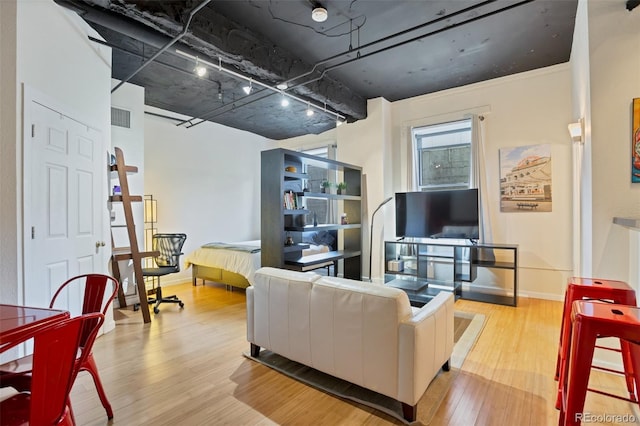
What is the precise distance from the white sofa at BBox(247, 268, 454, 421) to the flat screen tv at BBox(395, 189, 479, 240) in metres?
2.44

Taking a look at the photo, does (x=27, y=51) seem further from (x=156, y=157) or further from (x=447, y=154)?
(x=447, y=154)

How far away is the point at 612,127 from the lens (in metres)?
2.36

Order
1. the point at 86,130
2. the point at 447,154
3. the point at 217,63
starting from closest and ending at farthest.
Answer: the point at 86,130
the point at 217,63
the point at 447,154

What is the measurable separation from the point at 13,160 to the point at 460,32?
4295 mm

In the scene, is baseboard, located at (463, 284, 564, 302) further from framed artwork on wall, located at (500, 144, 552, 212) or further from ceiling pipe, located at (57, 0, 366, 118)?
ceiling pipe, located at (57, 0, 366, 118)

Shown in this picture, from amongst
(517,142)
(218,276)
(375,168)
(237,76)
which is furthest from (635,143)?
(218,276)

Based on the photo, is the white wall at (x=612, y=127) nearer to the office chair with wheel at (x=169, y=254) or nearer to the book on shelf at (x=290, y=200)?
the book on shelf at (x=290, y=200)

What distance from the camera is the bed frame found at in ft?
15.7

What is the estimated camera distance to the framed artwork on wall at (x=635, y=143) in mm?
2256

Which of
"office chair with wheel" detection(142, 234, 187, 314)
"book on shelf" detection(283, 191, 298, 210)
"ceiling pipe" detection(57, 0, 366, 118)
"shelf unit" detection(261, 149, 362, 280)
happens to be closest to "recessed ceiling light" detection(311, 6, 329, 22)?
"ceiling pipe" detection(57, 0, 366, 118)

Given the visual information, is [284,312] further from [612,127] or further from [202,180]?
[202,180]

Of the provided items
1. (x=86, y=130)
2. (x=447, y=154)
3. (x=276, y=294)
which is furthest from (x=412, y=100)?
(x=86, y=130)

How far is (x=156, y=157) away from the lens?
5.25m

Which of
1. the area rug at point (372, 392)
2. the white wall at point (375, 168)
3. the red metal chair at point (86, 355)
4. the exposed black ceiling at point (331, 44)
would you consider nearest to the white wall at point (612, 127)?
the exposed black ceiling at point (331, 44)
